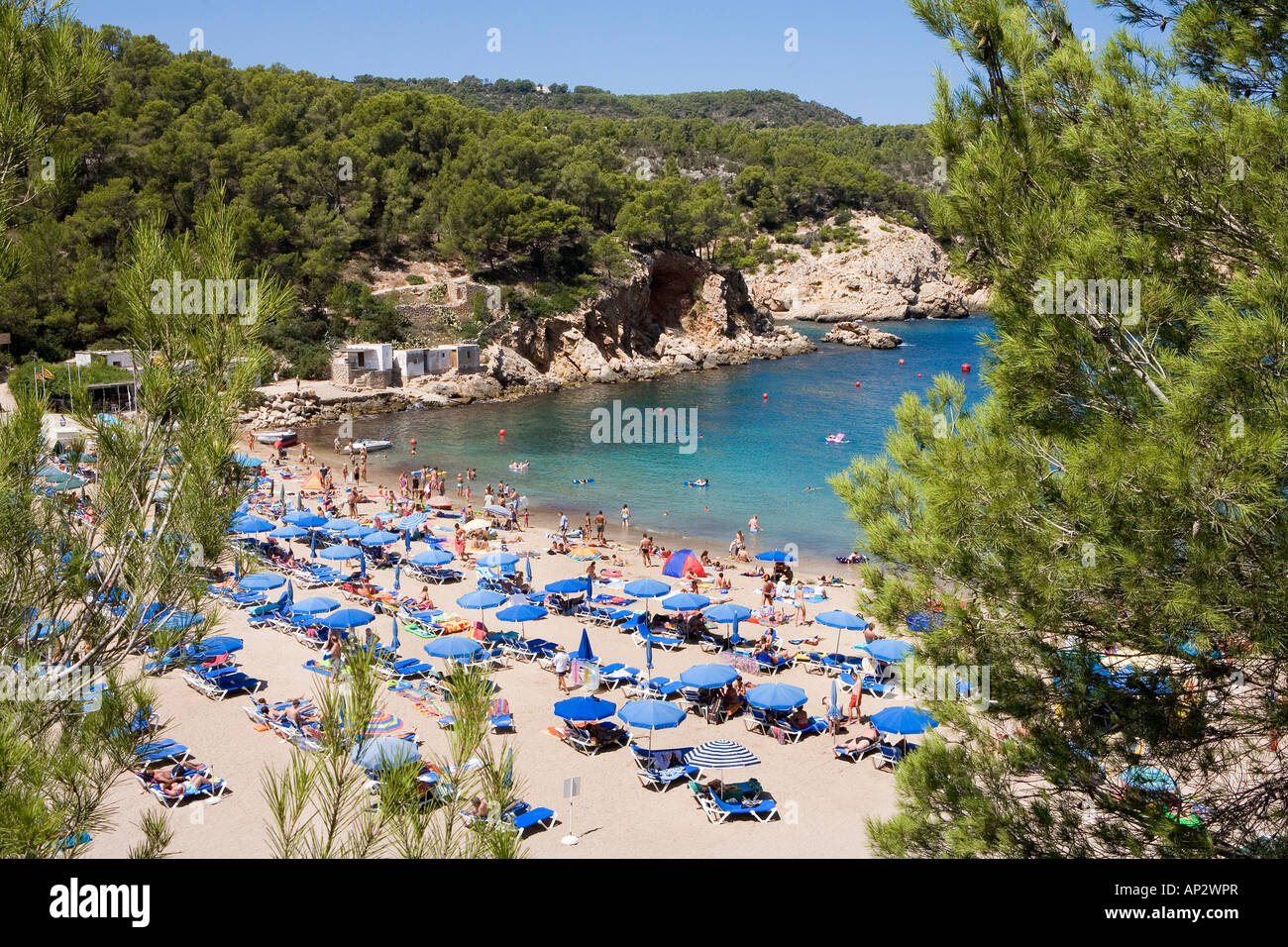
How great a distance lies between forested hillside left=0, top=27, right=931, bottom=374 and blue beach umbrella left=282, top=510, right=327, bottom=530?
19.3m

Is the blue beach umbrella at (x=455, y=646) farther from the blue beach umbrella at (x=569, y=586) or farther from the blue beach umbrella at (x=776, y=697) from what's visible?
the blue beach umbrella at (x=776, y=697)

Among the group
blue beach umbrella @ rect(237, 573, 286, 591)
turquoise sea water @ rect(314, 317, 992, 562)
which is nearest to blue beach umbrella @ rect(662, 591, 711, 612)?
blue beach umbrella @ rect(237, 573, 286, 591)

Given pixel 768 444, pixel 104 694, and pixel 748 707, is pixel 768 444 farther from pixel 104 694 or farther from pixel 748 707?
pixel 104 694

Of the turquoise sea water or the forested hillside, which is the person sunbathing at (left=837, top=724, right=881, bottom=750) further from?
the forested hillside

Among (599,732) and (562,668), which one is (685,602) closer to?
(562,668)

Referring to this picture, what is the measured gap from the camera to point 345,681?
3234mm

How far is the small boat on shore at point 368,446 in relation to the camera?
120 feet

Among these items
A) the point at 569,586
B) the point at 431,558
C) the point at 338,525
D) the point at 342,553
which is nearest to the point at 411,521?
the point at 338,525

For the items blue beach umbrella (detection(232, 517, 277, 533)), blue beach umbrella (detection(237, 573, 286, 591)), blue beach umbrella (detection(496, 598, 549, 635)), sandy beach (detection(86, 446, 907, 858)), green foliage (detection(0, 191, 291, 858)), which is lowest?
sandy beach (detection(86, 446, 907, 858))

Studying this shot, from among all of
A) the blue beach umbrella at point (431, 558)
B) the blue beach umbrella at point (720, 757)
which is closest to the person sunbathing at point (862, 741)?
the blue beach umbrella at point (720, 757)

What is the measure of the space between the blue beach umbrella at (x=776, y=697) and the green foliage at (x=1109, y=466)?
25.6 ft

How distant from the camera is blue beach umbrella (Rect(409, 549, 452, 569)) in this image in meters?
21.2

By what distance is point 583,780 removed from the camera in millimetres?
12453
